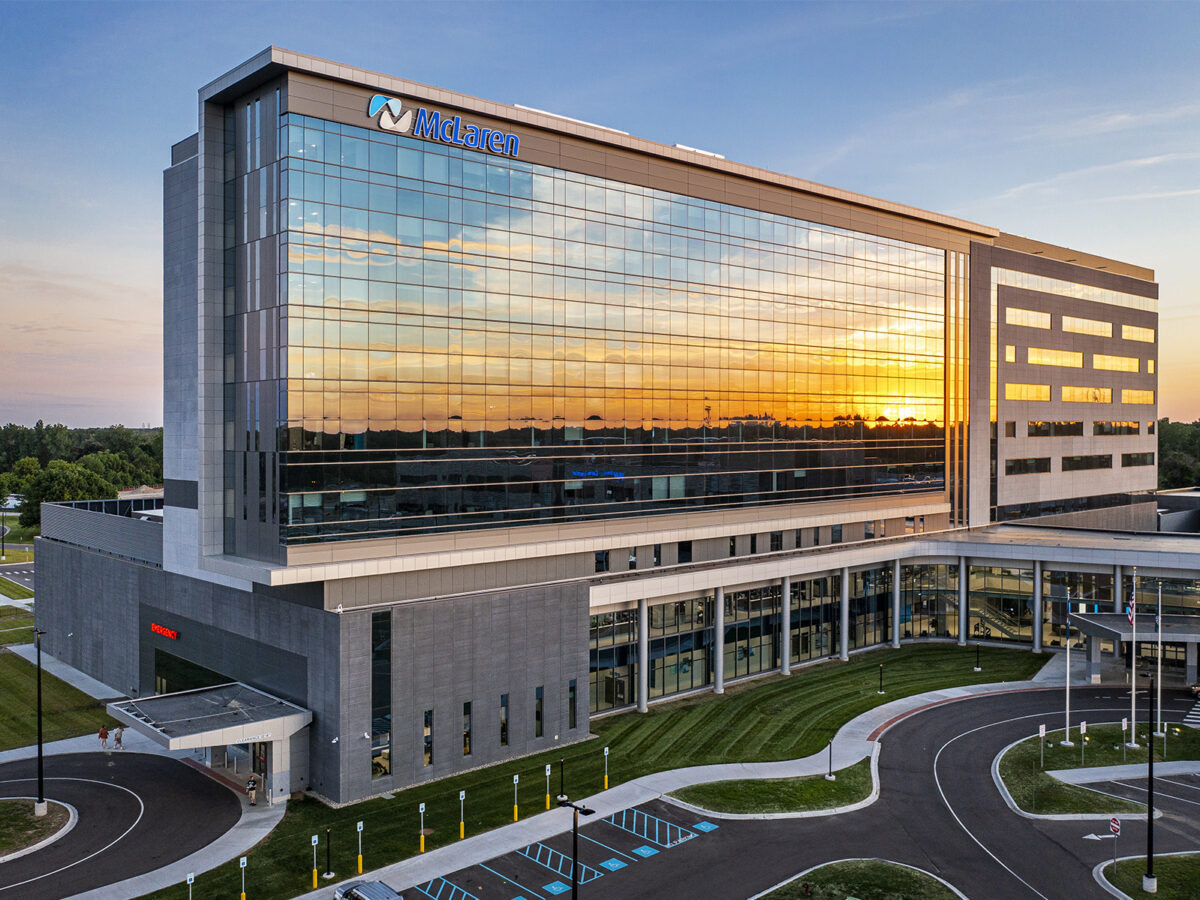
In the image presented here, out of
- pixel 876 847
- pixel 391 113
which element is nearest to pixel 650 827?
pixel 876 847

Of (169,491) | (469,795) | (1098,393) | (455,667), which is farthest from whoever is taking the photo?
(1098,393)

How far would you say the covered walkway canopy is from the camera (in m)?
41.9

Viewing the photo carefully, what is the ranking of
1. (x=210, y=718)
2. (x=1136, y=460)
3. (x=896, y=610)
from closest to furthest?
(x=210, y=718), (x=896, y=610), (x=1136, y=460)

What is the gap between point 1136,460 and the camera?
10638cm

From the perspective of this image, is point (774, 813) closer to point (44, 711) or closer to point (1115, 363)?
point (44, 711)

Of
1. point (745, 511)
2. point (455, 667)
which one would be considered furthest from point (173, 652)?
point (745, 511)

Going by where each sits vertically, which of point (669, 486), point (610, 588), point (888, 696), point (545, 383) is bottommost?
point (888, 696)

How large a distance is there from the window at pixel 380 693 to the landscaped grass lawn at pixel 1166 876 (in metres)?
32.7

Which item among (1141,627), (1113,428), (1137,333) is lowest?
(1141,627)

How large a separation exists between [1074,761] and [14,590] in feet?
361

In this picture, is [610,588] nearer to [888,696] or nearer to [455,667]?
[455,667]

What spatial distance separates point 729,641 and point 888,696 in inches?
452

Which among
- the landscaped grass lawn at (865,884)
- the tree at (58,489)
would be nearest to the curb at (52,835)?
the landscaped grass lawn at (865,884)

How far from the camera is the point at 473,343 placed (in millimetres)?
50125
